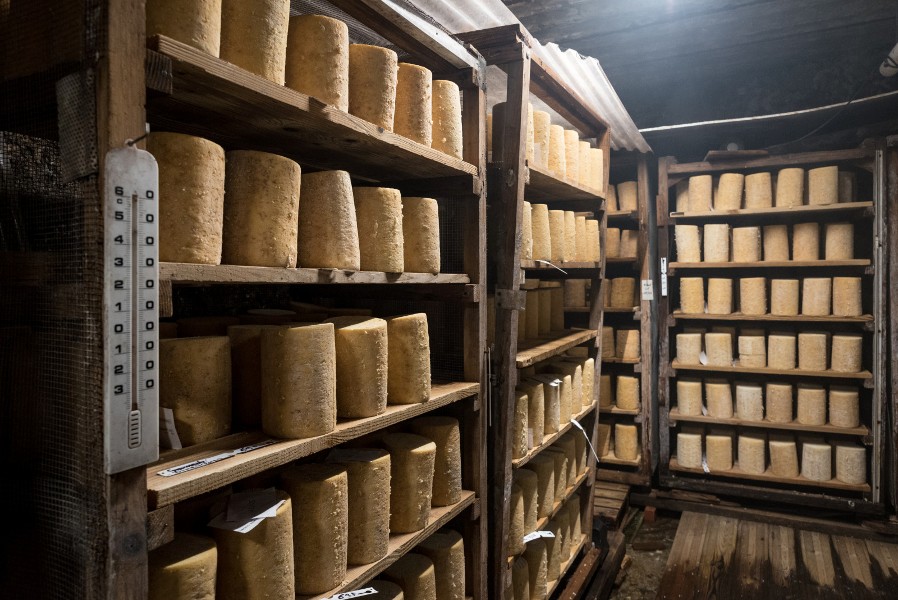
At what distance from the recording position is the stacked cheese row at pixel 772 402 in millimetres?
3865

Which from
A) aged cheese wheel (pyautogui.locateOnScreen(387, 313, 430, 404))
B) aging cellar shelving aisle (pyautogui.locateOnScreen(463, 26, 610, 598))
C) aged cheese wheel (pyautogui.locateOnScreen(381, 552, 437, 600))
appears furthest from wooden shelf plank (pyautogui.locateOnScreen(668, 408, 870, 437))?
aged cheese wheel (pyautogui.locateOnScreen(387, 313, 430, 404))

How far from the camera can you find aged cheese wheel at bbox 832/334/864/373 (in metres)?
3.81

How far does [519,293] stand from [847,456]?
2.99m

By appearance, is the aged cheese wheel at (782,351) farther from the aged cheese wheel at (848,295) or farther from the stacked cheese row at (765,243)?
the stacked cheese row at (765,243)

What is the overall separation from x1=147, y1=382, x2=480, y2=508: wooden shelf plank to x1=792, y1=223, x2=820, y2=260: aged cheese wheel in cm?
341

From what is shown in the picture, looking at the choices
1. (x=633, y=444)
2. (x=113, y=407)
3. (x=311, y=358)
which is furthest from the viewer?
(x=633, y=444)

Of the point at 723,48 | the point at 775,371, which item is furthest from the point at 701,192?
the point at 775,371

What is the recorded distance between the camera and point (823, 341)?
3.87m

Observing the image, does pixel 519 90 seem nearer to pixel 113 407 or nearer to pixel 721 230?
pixel 113 407

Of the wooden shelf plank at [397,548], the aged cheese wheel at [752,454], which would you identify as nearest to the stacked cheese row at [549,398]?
the wooden shelf plank at [397,548]

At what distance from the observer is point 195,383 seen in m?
1.19

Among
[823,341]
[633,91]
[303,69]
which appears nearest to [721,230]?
[823,341]

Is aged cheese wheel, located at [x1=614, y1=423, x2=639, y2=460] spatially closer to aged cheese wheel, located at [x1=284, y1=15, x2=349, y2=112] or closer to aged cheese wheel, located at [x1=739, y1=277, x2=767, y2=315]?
aged cheese wheel, located at [x1=739, y1=277, x2=767, y2=315]

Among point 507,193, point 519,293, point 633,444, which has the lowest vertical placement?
point 633,444
